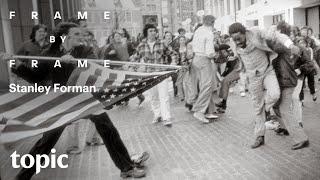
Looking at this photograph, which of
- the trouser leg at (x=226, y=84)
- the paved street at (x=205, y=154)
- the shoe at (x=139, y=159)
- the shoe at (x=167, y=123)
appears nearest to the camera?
the paved street at (x=205, y=154)

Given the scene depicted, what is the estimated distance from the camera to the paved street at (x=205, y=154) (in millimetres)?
5316

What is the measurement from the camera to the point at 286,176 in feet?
16.4

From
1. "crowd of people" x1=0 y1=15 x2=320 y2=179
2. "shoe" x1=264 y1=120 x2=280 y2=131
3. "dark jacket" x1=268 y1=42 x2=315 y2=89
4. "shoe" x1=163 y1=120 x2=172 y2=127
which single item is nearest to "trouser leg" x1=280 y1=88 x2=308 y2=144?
"crowd of people" x1=0 y1=15 x2=320 y2=179

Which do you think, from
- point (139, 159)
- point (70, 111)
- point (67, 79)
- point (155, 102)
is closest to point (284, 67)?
point (139, 159)

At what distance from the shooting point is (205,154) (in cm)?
623

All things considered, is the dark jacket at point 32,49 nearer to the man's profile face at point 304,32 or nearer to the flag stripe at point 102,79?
the flag stripe at point 102,79

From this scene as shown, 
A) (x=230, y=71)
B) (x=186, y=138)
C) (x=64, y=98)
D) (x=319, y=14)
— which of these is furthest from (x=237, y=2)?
(x=64, y=98)

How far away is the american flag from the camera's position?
425cm

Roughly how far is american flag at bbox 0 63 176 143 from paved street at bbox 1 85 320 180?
0.99m

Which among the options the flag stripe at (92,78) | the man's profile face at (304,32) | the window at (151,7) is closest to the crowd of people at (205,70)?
the flag stripe at (92,78)

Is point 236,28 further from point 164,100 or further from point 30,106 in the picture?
point 164,100

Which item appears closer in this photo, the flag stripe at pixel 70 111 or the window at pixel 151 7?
the flag stripe at pixel 70 111

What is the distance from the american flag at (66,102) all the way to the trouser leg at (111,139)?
20 centimetres

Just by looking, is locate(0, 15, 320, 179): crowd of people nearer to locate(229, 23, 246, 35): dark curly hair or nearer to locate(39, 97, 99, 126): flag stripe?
locate(229, 23, 246, 35): dark curly hair
